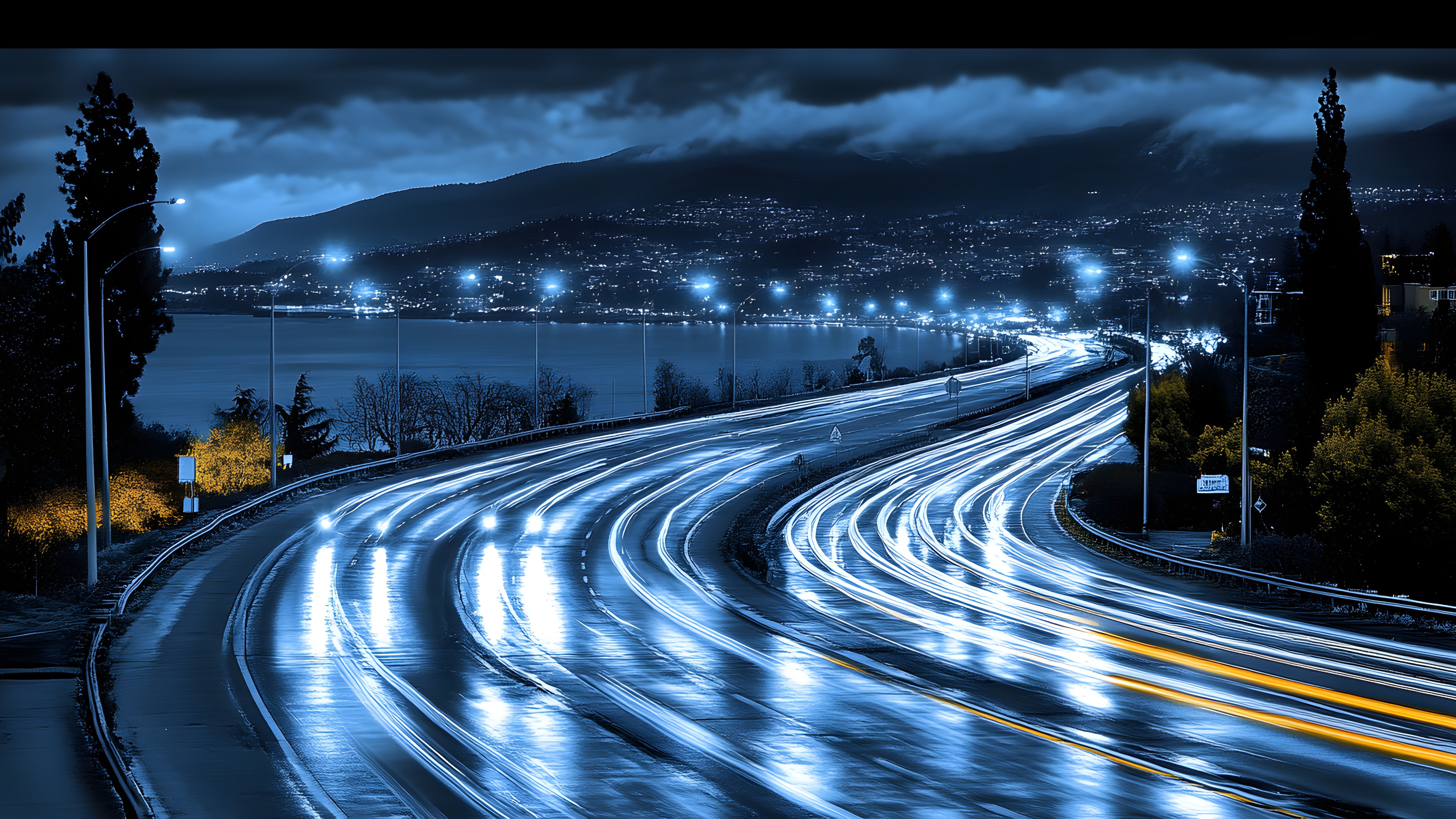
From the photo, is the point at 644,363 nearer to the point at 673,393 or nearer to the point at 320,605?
the point at 673,393

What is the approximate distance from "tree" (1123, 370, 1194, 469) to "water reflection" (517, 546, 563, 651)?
44.0 meters

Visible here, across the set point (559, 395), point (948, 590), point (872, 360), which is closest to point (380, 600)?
point (948, 590)

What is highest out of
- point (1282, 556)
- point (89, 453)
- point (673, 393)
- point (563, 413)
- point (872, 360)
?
point (872, 360)

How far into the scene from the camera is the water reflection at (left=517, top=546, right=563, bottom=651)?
87.2 feet

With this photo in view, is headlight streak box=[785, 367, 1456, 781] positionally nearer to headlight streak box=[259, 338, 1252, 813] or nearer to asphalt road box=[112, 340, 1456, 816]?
asphalt road box=[112, 340, 1456, 816]

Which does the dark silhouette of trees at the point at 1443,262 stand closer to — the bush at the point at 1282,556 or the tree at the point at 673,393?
the tree at the point at 673,393

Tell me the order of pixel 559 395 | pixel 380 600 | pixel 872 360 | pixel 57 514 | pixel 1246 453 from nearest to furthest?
pixel 380 600 → pixel 1246 453 → pixel 57 514 → pixel 559 395 → pixel 872 360

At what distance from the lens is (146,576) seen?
32094 mm

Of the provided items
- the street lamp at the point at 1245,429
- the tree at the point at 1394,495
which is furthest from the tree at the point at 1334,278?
the street lamp at the point at 1245,429

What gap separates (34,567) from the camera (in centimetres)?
3491

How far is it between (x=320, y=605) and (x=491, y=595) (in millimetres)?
4088
